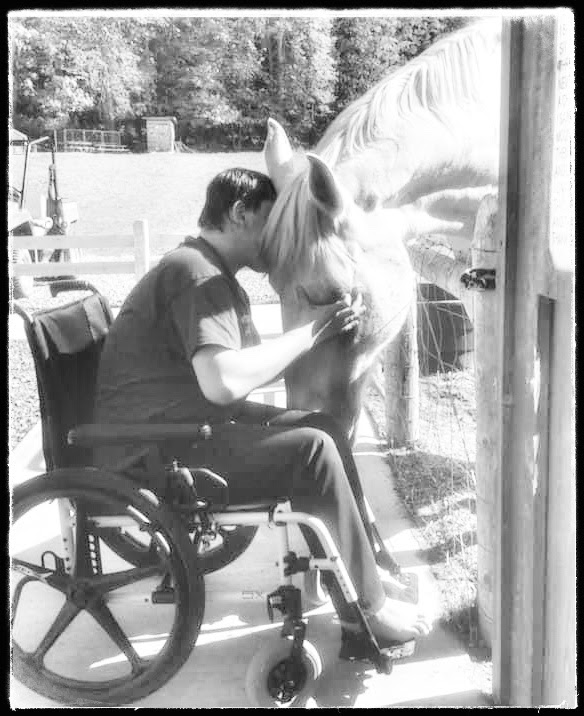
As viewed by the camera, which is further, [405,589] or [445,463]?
[445,463]

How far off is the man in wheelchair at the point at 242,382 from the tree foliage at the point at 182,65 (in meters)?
0.26

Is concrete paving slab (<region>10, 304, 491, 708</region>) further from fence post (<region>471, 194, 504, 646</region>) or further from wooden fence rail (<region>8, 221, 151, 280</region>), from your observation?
wooden fence rail (<region>8, 221, 151, 280</region>)

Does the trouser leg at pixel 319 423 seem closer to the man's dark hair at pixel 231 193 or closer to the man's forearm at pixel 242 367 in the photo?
the man's forearm at pixel 242 367

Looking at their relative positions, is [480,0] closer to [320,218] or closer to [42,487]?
[320,218]

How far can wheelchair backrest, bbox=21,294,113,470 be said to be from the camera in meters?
2.10

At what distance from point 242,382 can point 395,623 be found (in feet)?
2.51

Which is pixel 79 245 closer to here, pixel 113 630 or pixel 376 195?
pixel 376 195

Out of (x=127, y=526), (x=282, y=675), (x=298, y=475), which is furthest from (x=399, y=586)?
(x=127, y=526)

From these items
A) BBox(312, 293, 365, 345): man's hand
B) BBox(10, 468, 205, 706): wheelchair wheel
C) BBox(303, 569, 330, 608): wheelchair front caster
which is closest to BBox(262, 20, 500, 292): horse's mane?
BBox(312, 293, 365, 345): man's hand

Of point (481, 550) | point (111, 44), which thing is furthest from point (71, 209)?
point (481, 550)

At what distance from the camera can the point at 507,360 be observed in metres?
2.05

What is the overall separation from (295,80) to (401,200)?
51 cm

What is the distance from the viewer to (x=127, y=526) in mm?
2125

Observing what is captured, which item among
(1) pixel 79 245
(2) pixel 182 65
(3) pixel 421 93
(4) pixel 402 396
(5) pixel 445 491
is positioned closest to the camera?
(2) pixel 182 65
